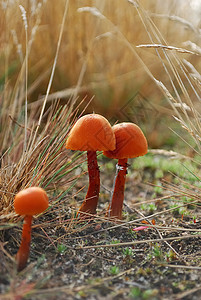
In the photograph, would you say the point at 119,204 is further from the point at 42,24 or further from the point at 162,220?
the point at 42,24

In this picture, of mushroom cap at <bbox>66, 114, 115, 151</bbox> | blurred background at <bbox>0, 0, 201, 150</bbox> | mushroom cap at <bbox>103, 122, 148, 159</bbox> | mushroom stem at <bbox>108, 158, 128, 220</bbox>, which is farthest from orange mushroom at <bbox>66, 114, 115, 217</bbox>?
blurred background at <bbox>0, 0, 201, 150</bbox>

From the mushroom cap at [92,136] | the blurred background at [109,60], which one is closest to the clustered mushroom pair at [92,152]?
the mushroom cap at [92,136]

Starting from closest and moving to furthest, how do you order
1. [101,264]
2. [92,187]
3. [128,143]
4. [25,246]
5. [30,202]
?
[30,202] < [25,246] < [101,264] < [128,143] < [92,187]

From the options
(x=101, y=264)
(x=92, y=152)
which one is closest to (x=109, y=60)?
(x=92, y=152)

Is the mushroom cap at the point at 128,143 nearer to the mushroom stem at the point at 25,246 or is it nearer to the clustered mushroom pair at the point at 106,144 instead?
the clustered mushroom pair at the point at 106,144

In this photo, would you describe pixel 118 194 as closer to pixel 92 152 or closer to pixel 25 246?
pixel 92 152

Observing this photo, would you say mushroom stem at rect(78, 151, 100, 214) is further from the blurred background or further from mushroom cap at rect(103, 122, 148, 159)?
the blurred background
